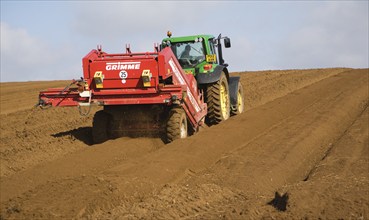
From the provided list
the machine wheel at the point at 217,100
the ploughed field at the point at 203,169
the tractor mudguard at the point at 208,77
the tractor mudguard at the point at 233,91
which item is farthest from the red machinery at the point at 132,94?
the tractor mudguard at the point at 233,91

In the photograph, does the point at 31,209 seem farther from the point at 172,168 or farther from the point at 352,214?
the point at 352,214

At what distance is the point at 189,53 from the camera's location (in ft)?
39.3

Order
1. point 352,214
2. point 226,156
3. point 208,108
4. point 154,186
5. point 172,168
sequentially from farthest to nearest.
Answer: point 208,108 < point 226,156 < point 172,168 < point 154,186 < point 352,214

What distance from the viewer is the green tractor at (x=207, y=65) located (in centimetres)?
1166

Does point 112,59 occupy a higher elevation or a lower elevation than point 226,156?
higher

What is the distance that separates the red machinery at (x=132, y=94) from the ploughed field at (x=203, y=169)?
37cm

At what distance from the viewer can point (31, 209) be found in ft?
18.4

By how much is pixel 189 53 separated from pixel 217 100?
124 cm

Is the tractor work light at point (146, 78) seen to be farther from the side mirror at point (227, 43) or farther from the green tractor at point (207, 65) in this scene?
the side mirror at point (227, 43)

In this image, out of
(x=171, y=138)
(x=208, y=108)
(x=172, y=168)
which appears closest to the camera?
(x=172, y=168)

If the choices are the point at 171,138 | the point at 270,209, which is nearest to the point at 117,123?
the point at 171,138

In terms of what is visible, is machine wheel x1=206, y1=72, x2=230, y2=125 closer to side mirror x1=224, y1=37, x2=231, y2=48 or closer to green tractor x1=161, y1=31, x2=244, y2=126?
green tractor x1=161, y1=31, x2=244, y2=126

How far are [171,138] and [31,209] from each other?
14.2 feet

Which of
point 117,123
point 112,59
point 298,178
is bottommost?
point 298,178
